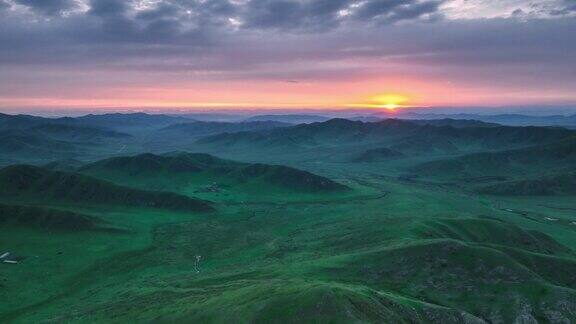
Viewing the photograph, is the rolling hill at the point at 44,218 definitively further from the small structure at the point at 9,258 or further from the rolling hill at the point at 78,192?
the rolling hill at the point at 78,192

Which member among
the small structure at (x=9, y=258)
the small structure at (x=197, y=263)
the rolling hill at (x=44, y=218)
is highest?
the rolling hill at (x=44, y=218)

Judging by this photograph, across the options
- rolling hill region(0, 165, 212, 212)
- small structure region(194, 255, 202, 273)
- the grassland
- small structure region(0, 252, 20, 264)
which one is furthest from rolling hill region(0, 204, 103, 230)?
small structure region(194, 255, 202, 273)

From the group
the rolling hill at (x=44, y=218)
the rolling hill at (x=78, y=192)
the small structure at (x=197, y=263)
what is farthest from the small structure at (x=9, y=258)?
the rolling hill at (x=78, y=192)

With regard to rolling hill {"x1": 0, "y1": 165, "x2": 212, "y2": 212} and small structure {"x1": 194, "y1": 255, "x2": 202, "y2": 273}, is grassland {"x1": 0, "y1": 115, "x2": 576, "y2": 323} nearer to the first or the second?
small structure {"x1": 194, "y1": 255, "x2": 202, "y2": 273}

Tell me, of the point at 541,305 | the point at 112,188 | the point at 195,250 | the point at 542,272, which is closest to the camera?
the point at 541,305

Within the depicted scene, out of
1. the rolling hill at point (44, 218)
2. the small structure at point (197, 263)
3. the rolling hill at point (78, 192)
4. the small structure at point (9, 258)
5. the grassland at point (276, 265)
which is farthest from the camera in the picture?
the rolling hill at point (78, 192)

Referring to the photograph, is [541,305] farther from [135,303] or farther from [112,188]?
[112,188]

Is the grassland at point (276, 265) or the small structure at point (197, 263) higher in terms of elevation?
the grassland at point (276, 265)

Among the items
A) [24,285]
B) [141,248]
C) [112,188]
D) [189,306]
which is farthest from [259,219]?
[189,306]

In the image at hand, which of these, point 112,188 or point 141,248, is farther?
point 112,188
